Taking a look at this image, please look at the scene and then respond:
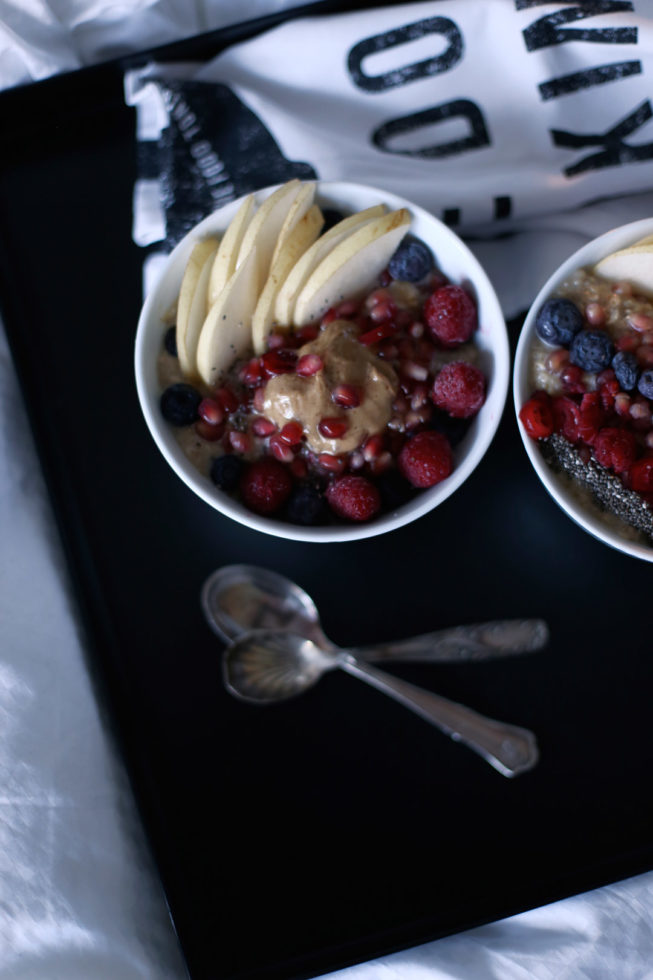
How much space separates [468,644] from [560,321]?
52 cm

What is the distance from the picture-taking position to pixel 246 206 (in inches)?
46.8

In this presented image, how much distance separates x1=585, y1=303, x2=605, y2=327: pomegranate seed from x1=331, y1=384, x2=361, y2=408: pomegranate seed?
368 mm

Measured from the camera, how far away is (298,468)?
1.22m

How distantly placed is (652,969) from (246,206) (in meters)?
1.32

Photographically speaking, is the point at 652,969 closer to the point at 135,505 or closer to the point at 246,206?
the point at 135,505

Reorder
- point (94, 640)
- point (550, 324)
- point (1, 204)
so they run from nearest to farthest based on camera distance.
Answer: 1. point (550, 324)
2. point (94, 640)
3. point (1, 204)

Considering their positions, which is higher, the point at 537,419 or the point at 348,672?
the point at 537,419

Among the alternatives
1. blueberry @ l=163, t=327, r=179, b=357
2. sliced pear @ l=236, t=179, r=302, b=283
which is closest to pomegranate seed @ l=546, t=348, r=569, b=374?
sliced pear @ l=236, t=179, r=302, b=283

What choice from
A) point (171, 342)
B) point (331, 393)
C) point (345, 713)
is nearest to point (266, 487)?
point (331, 393)

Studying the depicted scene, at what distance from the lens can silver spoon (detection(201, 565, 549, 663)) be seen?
1.25 m

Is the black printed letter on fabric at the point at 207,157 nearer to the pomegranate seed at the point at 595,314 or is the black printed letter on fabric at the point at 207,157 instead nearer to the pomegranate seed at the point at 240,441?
the pomegranate seed at the point at 240,441

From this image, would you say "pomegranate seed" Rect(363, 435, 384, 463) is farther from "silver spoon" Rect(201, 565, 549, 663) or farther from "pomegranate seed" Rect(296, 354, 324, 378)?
"silver spoon" Rect(201, 565, 549, 663)

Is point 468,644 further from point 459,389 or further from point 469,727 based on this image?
point 459,389

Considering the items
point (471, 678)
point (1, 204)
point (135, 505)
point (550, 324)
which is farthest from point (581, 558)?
point (1, 204)
